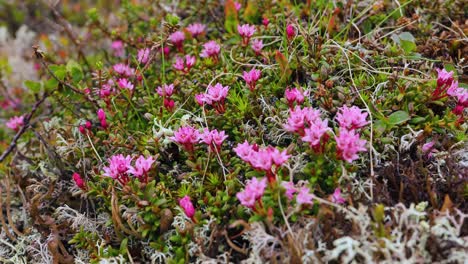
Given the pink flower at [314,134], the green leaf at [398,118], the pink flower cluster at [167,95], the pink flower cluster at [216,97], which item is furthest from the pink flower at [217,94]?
the green leaf at [398,118]

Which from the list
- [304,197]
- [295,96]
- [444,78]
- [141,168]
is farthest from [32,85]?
[444,78]

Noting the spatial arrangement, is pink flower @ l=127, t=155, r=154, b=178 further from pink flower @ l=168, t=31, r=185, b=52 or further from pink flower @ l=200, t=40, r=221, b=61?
pink flower @ l=168, t=31, r=185, b=52

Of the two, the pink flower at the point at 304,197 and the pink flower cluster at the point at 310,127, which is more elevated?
the pink flower cluster at the point at 310,127

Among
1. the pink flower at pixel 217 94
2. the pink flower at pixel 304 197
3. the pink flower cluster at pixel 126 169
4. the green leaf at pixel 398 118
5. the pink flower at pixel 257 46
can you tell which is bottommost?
the pink flower at pixel 304 197

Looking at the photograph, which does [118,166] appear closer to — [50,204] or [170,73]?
[50,204]

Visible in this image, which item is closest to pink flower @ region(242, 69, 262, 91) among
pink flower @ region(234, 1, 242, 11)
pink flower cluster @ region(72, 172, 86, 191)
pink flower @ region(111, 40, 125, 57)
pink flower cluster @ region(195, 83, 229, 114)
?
pink flower cluster @ region(195, 83, 229, 114)

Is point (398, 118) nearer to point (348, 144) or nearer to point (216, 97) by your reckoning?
point (348, 144)

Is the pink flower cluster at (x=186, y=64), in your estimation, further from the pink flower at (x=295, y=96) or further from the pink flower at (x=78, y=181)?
the pink flower at (x=78, y=181)
